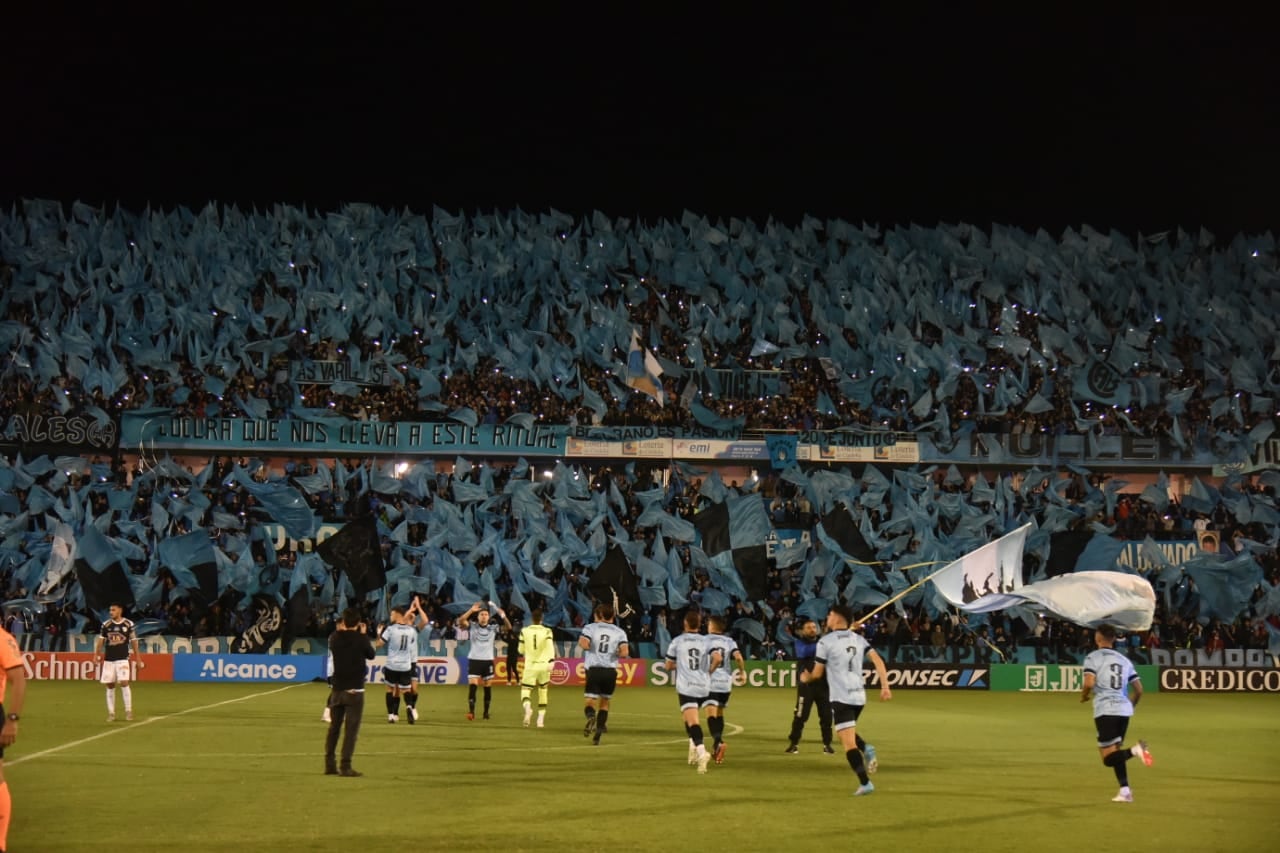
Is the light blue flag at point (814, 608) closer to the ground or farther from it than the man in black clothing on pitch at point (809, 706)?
farther from it

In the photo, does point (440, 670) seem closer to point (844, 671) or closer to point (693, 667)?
point (693, 667)

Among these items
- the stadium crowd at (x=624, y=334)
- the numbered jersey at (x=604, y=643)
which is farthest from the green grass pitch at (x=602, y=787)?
the stadium crowd at (x=624, y=334)

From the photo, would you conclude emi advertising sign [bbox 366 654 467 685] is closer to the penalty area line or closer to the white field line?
the penalty area line

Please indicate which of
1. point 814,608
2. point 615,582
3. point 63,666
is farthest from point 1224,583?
point 63,666

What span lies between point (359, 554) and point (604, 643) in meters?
18.0

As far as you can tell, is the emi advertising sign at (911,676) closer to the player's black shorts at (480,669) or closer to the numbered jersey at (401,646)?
the player's black shorts at (480,669)

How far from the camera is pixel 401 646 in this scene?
79.0 ft

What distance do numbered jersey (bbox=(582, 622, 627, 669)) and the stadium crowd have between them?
2316cm

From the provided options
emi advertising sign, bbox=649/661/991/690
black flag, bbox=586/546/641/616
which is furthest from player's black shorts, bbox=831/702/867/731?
emi advertising sign, bbox=649/661/991/690

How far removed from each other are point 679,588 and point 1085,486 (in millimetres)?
17968

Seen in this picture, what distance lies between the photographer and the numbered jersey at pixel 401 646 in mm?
24047

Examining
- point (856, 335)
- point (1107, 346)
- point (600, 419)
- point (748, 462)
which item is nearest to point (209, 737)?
point (600, 419)

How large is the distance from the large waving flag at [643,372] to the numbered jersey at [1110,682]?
36702 millimetres

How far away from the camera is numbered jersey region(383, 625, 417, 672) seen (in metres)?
24.0
